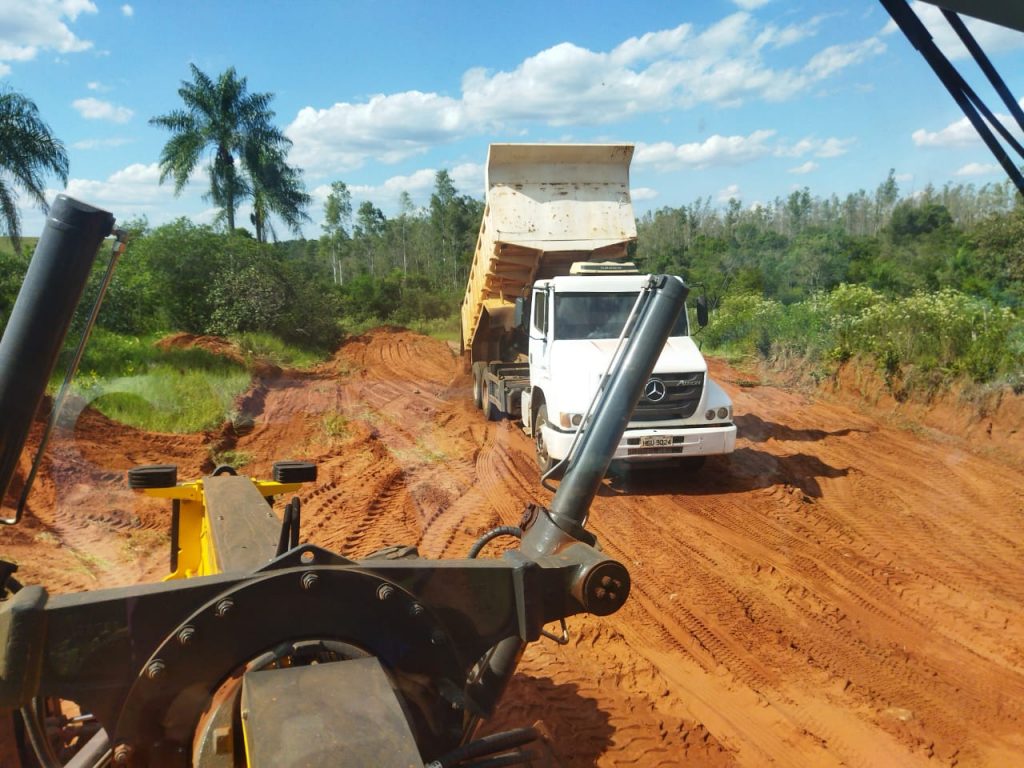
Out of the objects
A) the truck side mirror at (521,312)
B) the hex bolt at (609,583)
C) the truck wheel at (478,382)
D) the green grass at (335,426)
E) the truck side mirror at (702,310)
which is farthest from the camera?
the truck wheel at (478,382)

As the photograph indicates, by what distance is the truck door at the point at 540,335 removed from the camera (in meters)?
10.6

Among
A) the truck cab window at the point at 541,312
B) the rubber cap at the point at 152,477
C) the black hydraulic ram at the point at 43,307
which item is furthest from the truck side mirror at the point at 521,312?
the black hydraulic ram at the point at 43,307

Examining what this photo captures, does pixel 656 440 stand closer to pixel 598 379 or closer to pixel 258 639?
pixel 598 379

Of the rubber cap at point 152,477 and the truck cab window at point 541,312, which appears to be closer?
the rubber cap at point 152,477

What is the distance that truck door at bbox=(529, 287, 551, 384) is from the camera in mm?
10594

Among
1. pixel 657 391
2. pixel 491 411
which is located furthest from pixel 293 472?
pixel 491 411

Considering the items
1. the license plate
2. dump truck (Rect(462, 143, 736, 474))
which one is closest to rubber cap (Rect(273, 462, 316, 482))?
dump truck (Rect(462, 143, 736, 474))

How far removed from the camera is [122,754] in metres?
1.57

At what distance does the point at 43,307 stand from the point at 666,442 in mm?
8298

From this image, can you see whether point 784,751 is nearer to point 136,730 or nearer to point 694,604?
point 694,604

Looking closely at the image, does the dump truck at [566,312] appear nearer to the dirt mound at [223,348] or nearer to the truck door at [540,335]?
the truck door at [540,335]

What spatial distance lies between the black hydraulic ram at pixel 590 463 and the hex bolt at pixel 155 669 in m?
0.77

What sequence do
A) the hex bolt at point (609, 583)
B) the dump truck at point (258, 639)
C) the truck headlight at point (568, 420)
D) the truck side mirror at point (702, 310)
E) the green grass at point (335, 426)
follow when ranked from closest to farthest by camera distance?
the dump truck at point (258, 639) < the hex bolt at point (609, 583) < the truck headlight at point (568, 420) < the truck side mirror at point (702, 310) < the green grass at point (335, 426)

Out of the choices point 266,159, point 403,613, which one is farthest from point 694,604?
point 266,159
